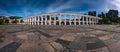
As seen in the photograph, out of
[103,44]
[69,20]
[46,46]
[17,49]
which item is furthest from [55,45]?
[69,20]

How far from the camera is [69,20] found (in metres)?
106

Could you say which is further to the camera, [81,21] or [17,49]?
[81,21]

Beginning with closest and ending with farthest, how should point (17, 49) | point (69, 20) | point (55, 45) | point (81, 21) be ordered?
point (17, 49)
point (55, 45)
point (69, 20)
point (81, 21)

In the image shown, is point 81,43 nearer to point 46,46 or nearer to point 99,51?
point 99,51

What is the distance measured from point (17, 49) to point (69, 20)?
335 ft

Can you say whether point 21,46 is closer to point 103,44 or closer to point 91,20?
point 103,44

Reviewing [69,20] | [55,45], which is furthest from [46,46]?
[69,20]

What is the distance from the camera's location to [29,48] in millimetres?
3955

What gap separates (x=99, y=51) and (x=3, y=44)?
2.58 m

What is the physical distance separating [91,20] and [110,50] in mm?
115331

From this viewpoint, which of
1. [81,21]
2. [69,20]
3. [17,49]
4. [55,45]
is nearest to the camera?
[17,49]

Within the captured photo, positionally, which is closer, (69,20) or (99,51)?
(99,51)

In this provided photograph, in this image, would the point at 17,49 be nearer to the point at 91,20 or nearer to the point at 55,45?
the point at 55,45

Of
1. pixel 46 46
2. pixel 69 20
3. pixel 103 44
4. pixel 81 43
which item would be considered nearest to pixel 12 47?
pixel 46 46
